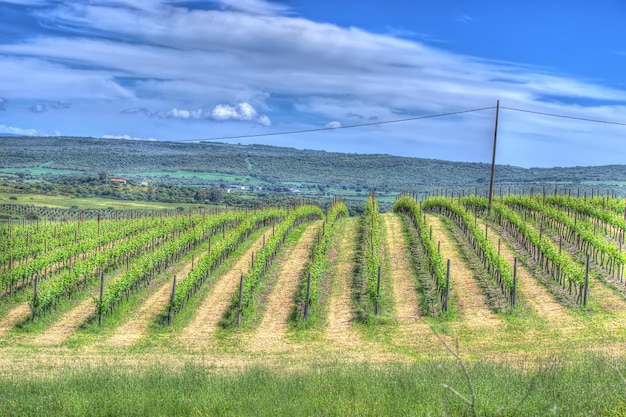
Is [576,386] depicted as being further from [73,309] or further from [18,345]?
[73,309]

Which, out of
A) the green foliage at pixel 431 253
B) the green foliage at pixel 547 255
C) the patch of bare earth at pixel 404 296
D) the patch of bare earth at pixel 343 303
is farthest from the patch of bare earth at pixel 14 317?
the green foliage at pixel 547 255

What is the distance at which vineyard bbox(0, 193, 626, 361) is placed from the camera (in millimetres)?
19753

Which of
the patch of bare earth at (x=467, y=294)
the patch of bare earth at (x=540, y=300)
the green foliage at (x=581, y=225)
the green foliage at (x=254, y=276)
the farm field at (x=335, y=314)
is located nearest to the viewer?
the farm field at (x=335, y=314)

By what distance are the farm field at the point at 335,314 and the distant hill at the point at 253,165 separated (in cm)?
9037

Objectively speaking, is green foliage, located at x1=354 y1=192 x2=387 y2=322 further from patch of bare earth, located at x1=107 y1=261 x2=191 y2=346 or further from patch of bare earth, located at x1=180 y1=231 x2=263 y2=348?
patch of bare earth, located at x1=107 y1=261 x2=191 y2=346

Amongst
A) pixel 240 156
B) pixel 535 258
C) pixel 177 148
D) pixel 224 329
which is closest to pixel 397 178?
pixel 240 156

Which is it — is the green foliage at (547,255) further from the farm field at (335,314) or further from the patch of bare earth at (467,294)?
the patch of bare earth at (467,294)

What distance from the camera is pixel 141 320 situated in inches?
883

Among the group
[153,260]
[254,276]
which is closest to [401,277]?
[254,276]

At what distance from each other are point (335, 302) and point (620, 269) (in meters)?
10.4

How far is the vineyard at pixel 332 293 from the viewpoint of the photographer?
64.8ft

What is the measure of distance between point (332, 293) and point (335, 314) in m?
2.66

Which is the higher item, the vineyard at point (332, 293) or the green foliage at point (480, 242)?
the green foliage at point (480, 242)

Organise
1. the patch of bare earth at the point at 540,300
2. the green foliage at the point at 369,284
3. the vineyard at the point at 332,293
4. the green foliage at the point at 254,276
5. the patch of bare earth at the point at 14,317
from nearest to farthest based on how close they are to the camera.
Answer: the vineyard at the point at 332,293 < the patch of bare earth at the point at 540,300 < the patch of bare earth at the point at 14,317 < the green foliage at the point at 369,284 < the green foliage at the point at 254,276
